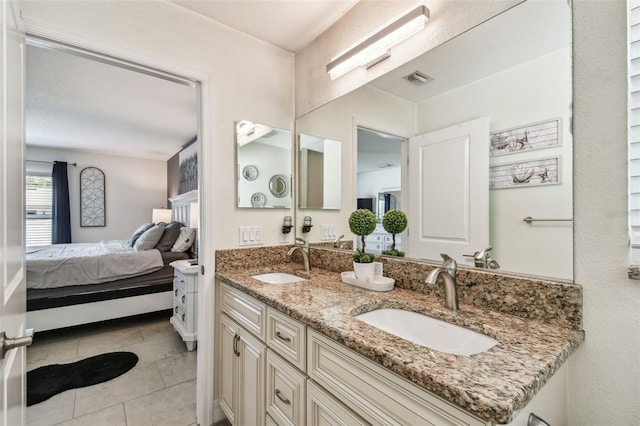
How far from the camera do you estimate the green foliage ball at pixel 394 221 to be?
1.41m

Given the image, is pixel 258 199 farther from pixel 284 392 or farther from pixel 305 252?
pixel 284 392

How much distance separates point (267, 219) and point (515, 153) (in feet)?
4.77

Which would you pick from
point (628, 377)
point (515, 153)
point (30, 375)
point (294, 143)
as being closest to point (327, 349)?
point (628, 377)

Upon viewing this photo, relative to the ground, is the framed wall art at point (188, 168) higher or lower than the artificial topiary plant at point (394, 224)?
higher

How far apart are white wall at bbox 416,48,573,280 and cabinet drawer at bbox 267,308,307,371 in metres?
0.79

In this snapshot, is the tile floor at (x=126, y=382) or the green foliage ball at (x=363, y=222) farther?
the tile floor at (x=126, y=382)

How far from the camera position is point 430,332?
1.01 meters

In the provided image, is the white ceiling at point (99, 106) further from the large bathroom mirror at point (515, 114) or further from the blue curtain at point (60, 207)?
the large bathroom mirror at point (515, 114)

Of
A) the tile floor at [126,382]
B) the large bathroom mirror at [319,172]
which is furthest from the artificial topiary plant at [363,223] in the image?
the tile floor at [126,382]

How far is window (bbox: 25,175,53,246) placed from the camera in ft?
16.8

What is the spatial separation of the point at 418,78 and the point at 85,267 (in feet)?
11.9

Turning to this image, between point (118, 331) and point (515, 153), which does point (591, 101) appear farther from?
point (118, 331)

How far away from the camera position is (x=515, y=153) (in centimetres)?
102

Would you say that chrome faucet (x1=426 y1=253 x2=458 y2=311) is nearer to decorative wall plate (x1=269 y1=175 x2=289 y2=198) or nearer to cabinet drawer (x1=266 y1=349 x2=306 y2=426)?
cabinet drawer (x1=266 y1=349 x2=306 y2=426)
